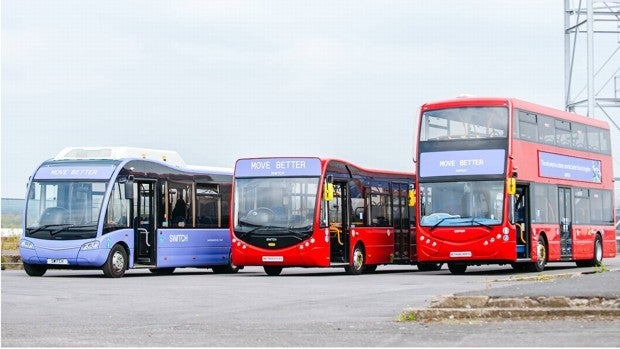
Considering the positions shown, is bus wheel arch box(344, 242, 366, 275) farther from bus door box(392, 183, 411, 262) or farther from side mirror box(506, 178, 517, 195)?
side mirror box(506, 178, 517, 195)

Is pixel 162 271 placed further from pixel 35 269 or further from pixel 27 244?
pixel 27 244

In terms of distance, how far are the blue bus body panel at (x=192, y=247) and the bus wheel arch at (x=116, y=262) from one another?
1.18 meters

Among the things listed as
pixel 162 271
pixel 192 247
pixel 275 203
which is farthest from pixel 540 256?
pixel 162 271

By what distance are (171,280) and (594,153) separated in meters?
12.7

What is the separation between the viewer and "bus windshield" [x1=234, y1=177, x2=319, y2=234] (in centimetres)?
3058

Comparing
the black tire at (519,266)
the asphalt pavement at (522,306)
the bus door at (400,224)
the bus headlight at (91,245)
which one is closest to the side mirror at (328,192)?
the bus door at (400,224)

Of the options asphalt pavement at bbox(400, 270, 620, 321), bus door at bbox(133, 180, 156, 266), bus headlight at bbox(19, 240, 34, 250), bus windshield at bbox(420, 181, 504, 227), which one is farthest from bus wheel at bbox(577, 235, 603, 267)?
asphalt pavement at bbox(400, 270, 620, 321)

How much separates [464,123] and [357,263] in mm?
4412

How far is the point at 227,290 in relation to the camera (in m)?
23.8

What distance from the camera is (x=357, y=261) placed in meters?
31.8

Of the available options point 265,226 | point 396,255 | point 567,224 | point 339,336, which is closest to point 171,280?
point 265,226

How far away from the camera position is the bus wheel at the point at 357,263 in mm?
31484

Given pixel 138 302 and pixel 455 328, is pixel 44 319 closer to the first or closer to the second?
pixel 138 302

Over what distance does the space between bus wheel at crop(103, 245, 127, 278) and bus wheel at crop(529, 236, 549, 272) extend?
31.0ft
